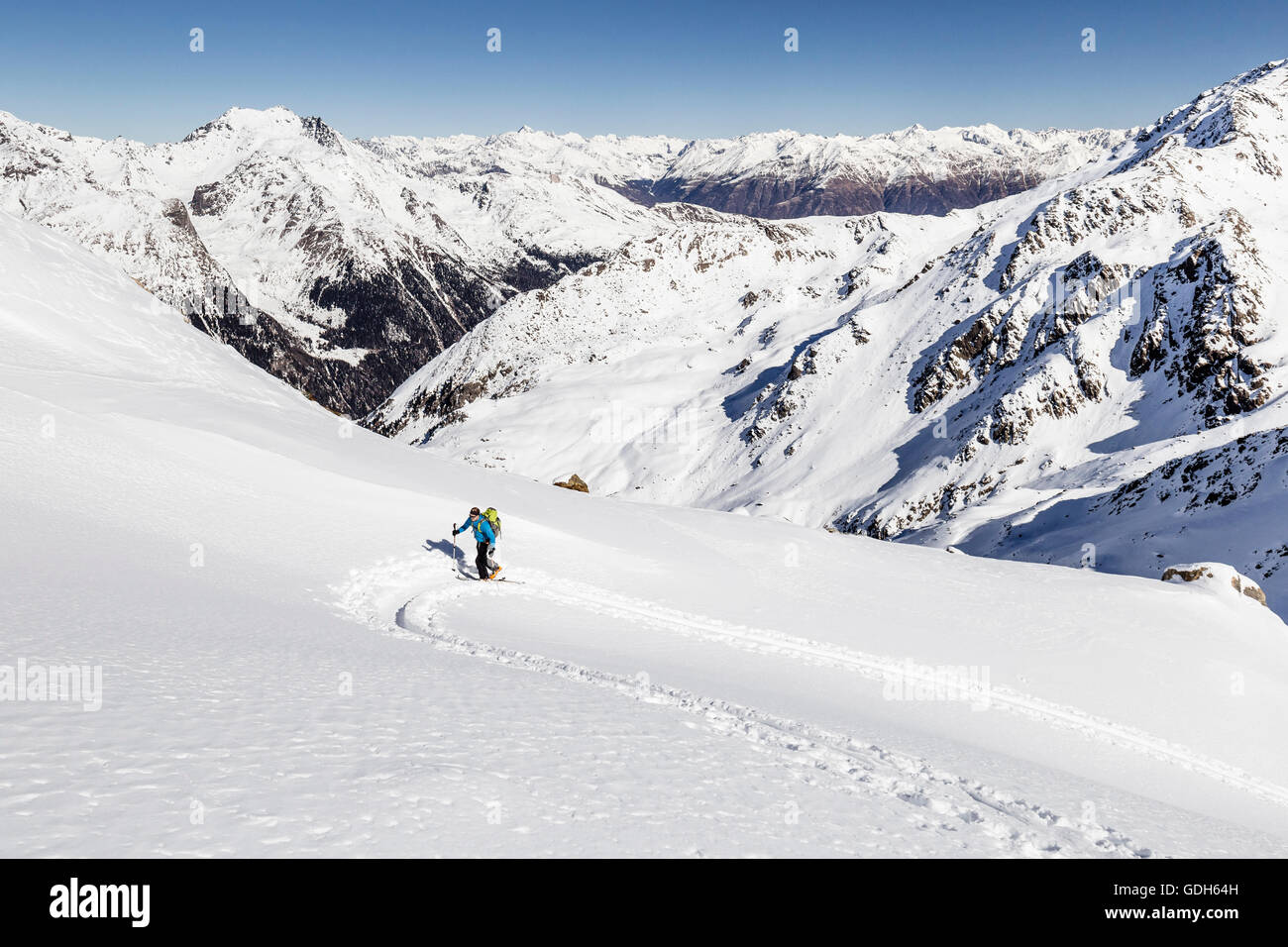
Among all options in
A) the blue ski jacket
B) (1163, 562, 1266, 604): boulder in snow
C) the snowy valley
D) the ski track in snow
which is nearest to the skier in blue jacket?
the blue ski jacket

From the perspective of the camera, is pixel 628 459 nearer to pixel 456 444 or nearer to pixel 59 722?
pixel 456 444

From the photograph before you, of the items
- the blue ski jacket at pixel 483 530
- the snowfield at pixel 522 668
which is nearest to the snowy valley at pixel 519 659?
the snowfield at pixel 522 668

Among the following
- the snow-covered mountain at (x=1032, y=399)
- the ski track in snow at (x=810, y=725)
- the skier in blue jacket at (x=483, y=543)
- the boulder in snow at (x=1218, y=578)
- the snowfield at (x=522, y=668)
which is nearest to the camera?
the snowfield at (x=522, y=668)

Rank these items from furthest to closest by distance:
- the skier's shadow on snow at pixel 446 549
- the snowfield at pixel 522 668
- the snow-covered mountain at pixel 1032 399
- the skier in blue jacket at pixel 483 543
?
the snow-covered mountain at pixel 1032 399
the skier's shadow on snow at pixel 446 549
the skier in blue jacket at pixel 483 543
the snowfield at pixel 522 668

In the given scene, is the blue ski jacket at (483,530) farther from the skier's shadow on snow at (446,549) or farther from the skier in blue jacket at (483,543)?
the skier's shadow on snow at (446,549)

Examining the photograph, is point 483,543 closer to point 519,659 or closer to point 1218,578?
point 519,659

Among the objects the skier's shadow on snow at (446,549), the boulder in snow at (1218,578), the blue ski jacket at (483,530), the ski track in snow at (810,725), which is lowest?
the boulder in snow at (1218,578)
